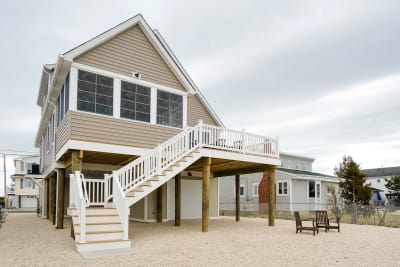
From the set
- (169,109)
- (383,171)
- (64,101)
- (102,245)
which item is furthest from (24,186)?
(383,171)

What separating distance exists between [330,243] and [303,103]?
15020mm

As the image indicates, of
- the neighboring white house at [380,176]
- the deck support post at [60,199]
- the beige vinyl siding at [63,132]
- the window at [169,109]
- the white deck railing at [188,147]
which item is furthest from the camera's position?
the neighboring white house at [380,176]

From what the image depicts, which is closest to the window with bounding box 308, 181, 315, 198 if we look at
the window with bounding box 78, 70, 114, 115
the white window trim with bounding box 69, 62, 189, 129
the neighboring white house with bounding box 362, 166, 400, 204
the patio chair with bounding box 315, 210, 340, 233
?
the patio chair with bounding box 315, 210, 340, 233

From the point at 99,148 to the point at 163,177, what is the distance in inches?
104

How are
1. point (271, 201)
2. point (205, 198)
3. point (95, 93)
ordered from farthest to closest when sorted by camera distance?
point (271, 201) → point (205, 198) → point (95, 93)

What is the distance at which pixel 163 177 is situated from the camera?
11.7m

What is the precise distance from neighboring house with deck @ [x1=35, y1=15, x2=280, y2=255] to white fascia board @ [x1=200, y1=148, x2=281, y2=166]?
0.13ft

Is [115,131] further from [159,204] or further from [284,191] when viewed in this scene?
[284,191]

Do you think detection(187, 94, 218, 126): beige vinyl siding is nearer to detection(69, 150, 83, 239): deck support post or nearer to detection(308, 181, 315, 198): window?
detection(69, 150, 83, 239): deck support post

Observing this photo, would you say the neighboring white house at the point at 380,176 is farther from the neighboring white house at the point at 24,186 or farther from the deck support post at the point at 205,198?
the neighboring white house at the point at 24,186

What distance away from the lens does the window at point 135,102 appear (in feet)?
43.4

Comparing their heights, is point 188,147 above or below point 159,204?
above

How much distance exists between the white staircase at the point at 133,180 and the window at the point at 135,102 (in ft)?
6.13


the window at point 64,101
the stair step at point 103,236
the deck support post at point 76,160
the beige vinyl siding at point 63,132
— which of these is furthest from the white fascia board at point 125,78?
the stair step at point 103,236
